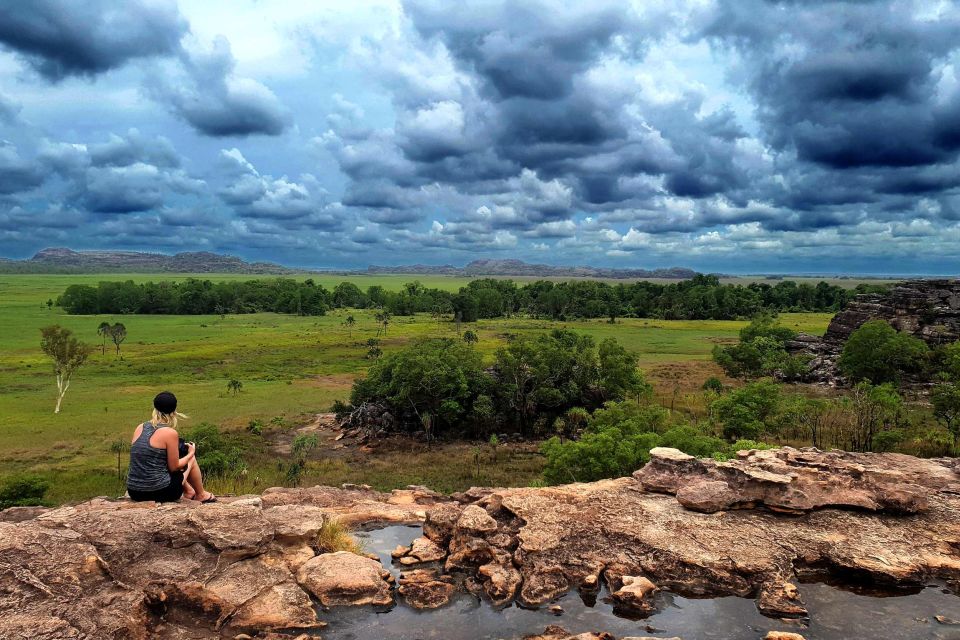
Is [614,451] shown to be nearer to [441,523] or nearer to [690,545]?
[690,545]

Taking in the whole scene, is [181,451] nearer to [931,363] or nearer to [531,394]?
[531,394]

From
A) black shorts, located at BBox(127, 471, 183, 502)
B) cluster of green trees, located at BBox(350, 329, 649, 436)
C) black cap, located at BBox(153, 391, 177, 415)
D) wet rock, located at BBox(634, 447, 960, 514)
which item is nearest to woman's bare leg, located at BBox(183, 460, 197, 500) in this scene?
black shorts, located at BBox(127, 471, 183, 502)

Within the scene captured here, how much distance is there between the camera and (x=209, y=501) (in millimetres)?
10188

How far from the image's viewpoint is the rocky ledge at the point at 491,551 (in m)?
7.68

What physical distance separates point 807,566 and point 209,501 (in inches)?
432

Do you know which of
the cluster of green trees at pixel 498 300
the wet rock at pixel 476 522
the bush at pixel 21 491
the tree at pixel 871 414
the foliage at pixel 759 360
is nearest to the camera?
the wet rock at pixel 476 522

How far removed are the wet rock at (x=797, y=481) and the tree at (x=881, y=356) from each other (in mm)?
48513

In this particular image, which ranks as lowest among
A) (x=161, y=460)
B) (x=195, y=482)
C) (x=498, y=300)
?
(x=498, y=300)

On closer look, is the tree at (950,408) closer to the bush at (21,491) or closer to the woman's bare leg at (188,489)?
the woman's bare leg at (188,489)

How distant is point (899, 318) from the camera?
67.1 m

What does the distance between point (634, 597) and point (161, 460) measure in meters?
8.34

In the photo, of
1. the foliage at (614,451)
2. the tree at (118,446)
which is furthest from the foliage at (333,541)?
the tree at (118,446)

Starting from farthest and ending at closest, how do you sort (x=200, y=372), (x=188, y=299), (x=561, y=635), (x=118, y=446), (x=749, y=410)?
(x=188, y=299)
(x=200, y=372)
(x=118, y=446)
(x=749, y=410)
(x=561, y=635)

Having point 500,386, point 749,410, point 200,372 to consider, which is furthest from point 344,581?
point 200,372
